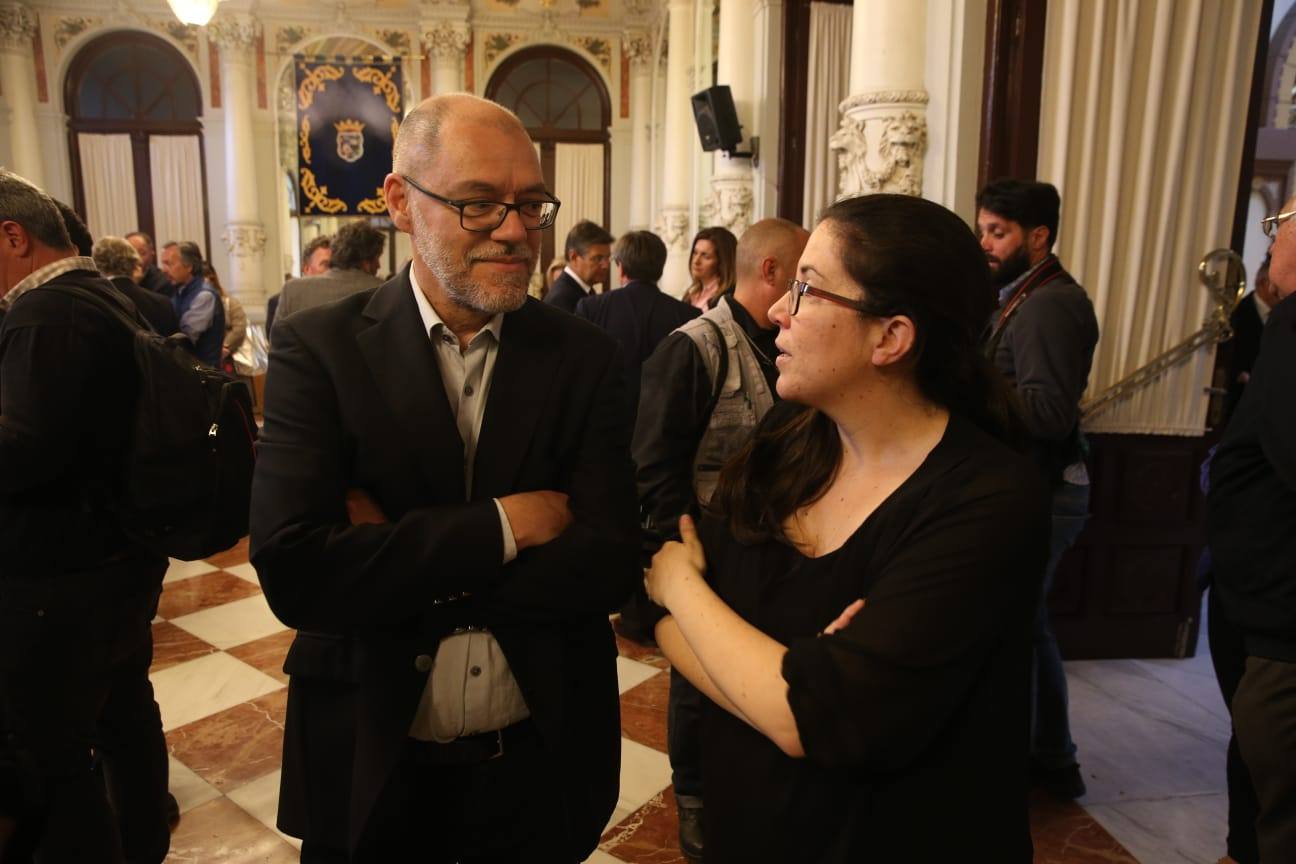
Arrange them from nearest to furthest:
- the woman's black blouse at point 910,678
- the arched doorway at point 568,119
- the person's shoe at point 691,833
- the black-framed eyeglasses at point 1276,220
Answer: the woman's black blouse at point 910,678
the black-framed eyeglasses at point 1276,220
the person's shoe at point 691,833
the arched doorway at point 568,119

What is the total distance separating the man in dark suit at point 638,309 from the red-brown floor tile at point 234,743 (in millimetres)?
1740

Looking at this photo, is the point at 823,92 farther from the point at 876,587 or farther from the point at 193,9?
the point at 876,587

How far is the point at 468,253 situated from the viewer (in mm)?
1225

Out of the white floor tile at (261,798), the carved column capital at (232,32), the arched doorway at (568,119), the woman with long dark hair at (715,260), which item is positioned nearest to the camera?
the white floor tile at (261,798)

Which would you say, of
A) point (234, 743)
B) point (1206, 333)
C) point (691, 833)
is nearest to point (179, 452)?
point (234, 743)

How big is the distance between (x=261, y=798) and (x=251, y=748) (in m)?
0.29

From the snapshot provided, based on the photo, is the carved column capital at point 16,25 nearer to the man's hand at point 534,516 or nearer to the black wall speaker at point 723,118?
the black wall speaker at point 723,118

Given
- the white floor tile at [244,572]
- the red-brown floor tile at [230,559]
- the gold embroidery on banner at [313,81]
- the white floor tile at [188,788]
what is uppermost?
the gold embroidery on banner at [313,81]

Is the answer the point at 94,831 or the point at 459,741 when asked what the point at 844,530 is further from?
the point at 94,831

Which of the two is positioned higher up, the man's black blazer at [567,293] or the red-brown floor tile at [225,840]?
the man's black blazer at [567,293]

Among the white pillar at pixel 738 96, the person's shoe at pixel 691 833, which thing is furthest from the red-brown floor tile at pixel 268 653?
the white pillar at pixel 738 96

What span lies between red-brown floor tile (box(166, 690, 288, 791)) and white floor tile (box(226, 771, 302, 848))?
0.03 meters

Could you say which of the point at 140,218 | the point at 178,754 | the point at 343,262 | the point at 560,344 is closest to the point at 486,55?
the point at 140,218

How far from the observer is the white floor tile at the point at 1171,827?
215 cm
